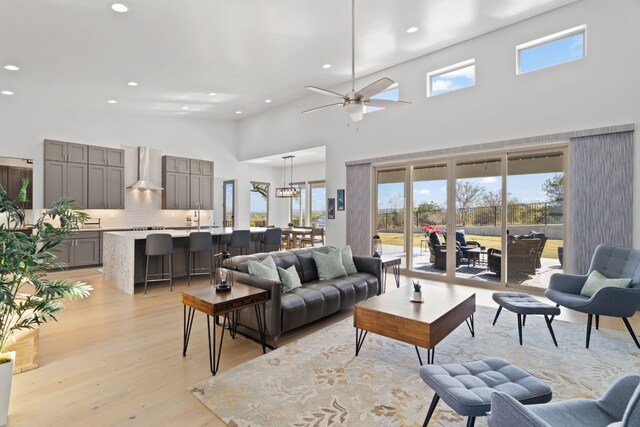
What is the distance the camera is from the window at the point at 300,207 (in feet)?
40.1

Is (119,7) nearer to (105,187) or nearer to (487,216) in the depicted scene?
(105,187)

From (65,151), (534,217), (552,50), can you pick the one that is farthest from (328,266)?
(65,151)

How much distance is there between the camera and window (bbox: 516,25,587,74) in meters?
4.77

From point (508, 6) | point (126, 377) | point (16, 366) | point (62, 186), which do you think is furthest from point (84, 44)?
point (508, 6)

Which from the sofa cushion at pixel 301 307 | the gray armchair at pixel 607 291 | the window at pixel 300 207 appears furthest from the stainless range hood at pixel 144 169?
the gray armchair at pixel 607 291

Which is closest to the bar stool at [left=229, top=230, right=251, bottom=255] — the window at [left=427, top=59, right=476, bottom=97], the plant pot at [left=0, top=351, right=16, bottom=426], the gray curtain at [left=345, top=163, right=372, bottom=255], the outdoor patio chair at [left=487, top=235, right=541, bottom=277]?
the gray curtain at [left=345, top=163, right=372, bottom=255]

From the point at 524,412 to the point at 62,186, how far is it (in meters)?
8.72

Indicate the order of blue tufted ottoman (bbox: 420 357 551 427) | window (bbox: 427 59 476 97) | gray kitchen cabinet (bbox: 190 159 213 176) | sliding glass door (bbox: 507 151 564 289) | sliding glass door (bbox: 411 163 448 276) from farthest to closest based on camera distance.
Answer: gray kitchen cabinet (bbox: 190 159 213 176), sliding glass door (bbox: 411 163 448 276), window (bbox: 427 59 476 97), sliding glass door (bbox: 507 151 564 289), blue tufted ottoman (bbox: 420 357 551 427)

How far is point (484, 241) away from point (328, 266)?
323 centimetres

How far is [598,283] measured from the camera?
3.47 metres

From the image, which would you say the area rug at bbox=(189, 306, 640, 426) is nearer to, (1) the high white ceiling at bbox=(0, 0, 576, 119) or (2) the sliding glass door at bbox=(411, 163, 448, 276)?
(2) the sliding glass door at bbox=(411, 163, 448, 276)

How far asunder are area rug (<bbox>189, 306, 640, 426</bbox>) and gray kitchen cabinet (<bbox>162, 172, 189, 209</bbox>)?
678 centimetres

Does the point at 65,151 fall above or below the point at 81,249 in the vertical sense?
above

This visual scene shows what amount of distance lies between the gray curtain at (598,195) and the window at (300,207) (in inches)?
337
